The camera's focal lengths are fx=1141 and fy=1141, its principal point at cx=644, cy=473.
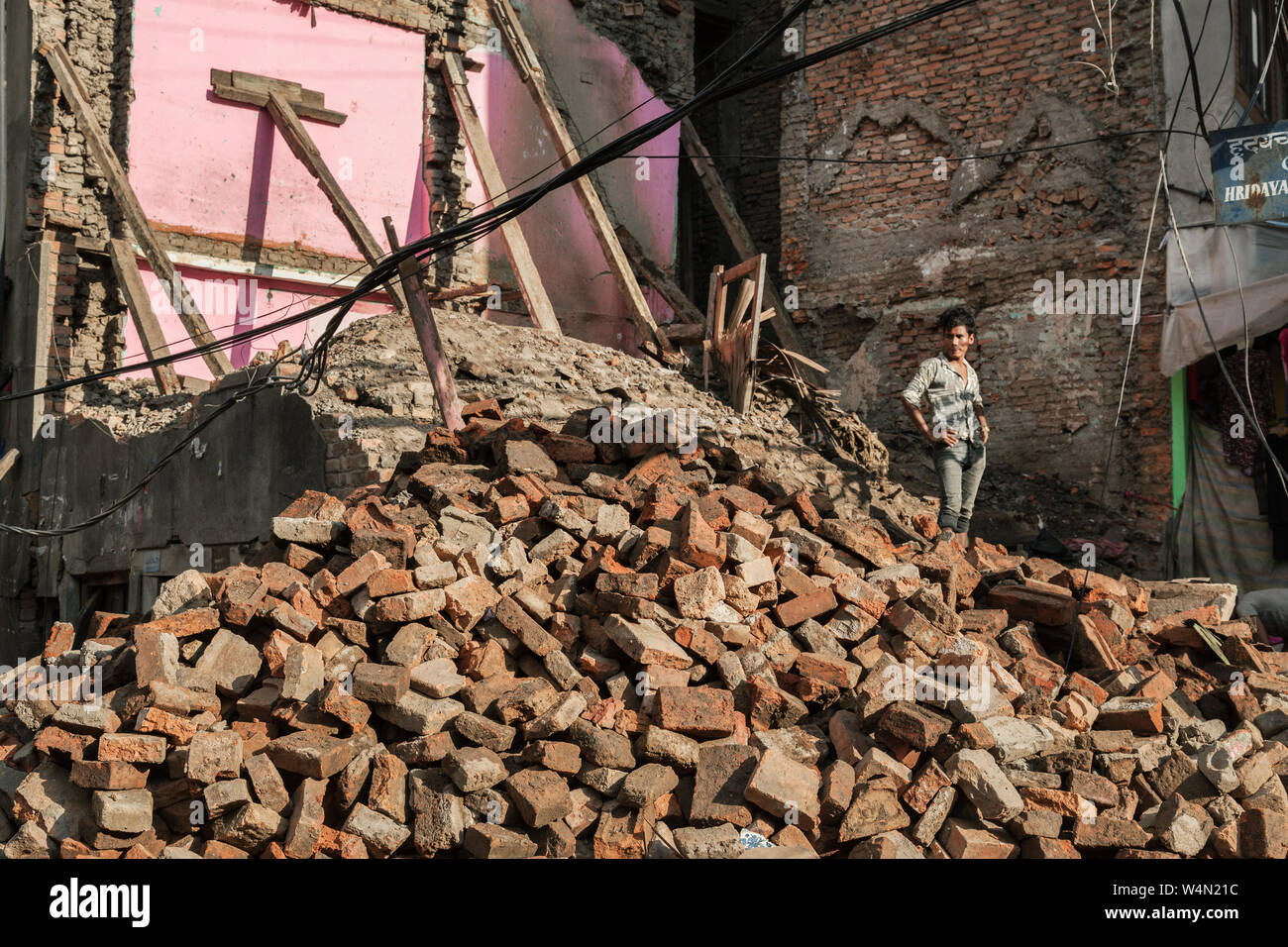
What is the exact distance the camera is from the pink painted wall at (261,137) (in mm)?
10820

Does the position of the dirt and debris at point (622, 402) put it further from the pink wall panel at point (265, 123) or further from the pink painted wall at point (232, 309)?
the pink wall panel at point (265, 123)

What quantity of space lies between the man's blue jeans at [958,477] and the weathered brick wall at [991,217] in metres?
3.43

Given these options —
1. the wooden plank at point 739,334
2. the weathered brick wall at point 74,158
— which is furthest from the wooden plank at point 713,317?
the weathered brick wall at point 74,158

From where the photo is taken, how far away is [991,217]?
1101 centimetres

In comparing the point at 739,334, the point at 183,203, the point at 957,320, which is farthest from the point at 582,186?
the point at 957,320

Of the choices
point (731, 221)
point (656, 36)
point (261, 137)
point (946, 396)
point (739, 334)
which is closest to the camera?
point (946, 396)

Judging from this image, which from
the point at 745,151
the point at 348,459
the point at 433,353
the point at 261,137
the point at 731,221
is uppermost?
the point at 745,151

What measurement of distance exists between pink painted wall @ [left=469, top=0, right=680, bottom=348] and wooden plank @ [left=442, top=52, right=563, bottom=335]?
0.44 meters

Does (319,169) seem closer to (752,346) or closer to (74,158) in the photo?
(74,158)

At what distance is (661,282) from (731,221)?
3.89 feet

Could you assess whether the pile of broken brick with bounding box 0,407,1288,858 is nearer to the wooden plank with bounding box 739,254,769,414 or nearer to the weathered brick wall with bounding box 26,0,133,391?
the wooden plank with bounding box 739,254,769,414

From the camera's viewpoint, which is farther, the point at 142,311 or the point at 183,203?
the point at 183,203

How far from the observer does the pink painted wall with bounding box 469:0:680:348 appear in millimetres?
12797
